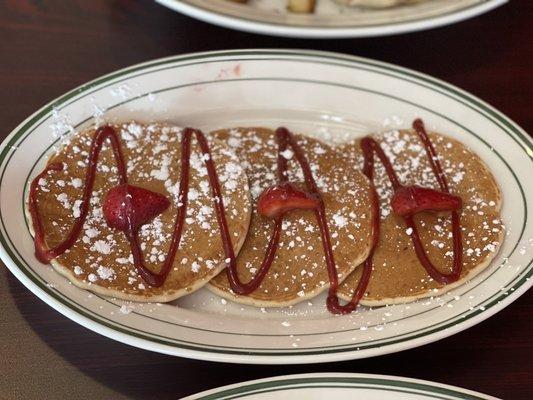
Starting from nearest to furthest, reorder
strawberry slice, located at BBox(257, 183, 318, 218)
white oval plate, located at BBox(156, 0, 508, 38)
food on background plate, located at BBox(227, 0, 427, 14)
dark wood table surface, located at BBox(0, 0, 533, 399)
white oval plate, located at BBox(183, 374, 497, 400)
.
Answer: white oval plate, located at BBox(183, 374, 497, 400) < dark wood table surface, located at BBox(0, 0, 533, 399) < strawberry slice, located at BBox(257, 183, 318, 218) < white oval plate, located at BBox(156, 0, 508, 38) < food on background plate, located at BBox(227, 0, 427, 14)

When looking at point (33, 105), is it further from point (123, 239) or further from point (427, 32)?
point (427, 32)

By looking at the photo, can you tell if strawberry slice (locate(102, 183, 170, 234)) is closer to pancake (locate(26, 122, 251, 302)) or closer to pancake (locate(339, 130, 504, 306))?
pancake (locate(26, 122, 251, 302))

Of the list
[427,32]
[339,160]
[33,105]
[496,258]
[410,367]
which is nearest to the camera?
[410,367]

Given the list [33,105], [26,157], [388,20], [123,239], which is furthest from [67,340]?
[388,20]

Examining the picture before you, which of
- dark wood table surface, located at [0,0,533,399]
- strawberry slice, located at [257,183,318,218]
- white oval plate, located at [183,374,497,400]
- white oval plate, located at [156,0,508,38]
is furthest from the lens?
white oval plate, located at [156,0,508,38]

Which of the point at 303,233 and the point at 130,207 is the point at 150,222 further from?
Answer: the point at 303,233

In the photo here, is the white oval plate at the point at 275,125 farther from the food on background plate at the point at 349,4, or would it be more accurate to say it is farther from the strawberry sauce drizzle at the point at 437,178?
the food on background plate at the point at 349,4

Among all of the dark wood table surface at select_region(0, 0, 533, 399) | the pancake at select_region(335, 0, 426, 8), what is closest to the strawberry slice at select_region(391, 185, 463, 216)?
the dark wood table surface at select_region(0, 0, 533, 399)
